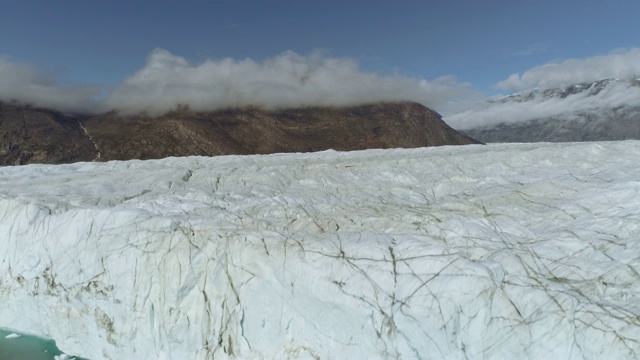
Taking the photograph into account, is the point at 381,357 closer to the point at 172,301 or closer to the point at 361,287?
the point at 361,287

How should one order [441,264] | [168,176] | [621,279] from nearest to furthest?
[621,279] < [441,264] < [168,176]

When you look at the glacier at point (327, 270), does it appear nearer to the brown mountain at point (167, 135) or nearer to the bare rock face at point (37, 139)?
the bare rock face at point (37, 139)

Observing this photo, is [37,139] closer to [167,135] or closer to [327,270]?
[167,135]

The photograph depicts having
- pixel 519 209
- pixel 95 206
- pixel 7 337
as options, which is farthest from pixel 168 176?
pixel 519 209

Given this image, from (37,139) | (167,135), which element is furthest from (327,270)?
(37,139)

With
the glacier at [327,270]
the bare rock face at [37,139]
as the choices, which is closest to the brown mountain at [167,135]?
the bare rock face at [37,139]
